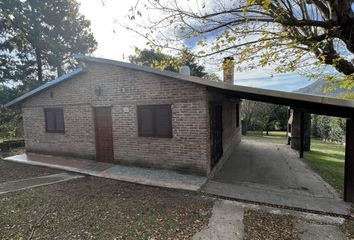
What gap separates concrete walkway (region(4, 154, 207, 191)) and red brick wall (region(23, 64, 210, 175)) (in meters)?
0.34

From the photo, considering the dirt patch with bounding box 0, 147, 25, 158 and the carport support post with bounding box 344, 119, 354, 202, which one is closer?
the carport support post with bounding box 344, 119, 354, 202

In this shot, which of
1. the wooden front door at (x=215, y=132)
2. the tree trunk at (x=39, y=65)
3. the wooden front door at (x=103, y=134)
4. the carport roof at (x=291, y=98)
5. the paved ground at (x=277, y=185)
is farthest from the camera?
the tree trunk at (x=39, y=65)

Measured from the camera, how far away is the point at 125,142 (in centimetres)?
777

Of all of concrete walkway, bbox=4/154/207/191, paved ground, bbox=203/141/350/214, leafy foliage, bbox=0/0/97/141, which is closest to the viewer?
paved ground, bbox=203/141/350/214

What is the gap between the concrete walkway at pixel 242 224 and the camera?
3678 mm

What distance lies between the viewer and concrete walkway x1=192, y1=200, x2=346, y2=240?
3.68 meters

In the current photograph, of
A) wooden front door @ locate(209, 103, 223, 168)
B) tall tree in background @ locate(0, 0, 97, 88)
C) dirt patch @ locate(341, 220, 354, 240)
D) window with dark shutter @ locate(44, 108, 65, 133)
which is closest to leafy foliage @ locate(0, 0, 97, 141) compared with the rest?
tall tree in background @ locate(0, 0, 97, 88)

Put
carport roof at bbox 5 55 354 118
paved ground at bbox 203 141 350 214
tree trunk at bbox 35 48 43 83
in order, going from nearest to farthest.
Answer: carport roof at bbox 5 55 354 118 → paved ground at bbox 203 141 350 214 → tree trunk at bbox 35 48 43 83

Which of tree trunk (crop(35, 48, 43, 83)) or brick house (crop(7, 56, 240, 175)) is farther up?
tree trunk (crop(35, 48, 43, 83))

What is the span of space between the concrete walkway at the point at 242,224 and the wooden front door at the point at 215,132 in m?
2.54

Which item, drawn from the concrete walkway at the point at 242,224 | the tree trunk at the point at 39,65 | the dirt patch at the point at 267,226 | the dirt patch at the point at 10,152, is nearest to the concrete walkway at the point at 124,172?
the concrete walkway at the point at 242,224

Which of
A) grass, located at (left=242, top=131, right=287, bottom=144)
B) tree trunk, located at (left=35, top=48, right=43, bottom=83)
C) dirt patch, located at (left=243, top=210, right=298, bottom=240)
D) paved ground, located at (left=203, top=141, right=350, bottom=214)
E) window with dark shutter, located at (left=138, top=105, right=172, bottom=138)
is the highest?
tree trunk, located at (left=35, top=48, right=43, bottom=83)

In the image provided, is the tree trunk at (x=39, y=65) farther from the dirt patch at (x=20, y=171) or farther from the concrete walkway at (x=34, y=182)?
the concrete walkway at (x=34, y=182)

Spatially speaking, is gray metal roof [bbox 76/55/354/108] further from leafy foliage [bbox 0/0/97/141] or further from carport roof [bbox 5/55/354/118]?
leafy foliage [bbox 0/0/97/141]
